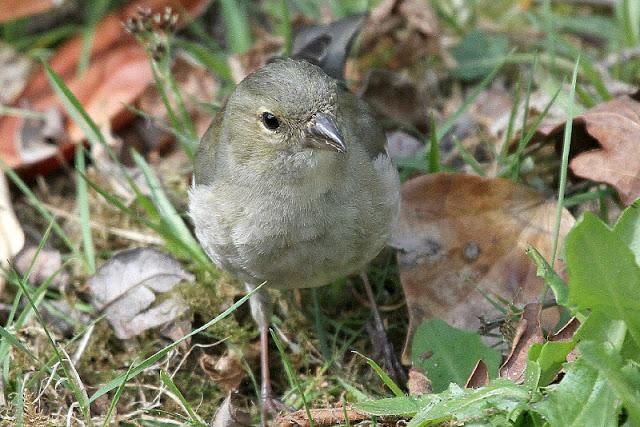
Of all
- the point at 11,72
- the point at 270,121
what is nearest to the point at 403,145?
the point at 270,121

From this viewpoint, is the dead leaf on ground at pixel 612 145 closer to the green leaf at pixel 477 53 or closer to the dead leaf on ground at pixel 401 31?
the green leaf at pixel 477 53

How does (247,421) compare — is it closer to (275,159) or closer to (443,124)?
(275,159)

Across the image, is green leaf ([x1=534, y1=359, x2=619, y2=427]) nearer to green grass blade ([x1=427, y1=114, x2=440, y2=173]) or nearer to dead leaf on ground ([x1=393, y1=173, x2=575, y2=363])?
dead leaf on ground ([x1=393, y1=173, x2=575, y2=363])

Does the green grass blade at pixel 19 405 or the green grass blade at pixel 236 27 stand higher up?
the green grass blade at pixel 236 27

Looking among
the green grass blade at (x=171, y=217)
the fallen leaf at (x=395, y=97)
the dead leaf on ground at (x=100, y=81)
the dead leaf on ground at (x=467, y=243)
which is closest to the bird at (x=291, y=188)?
the dead leaf on ground at (x=467, y=243)

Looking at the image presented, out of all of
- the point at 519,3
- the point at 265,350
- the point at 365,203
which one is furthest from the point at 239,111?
the point at 519,3
